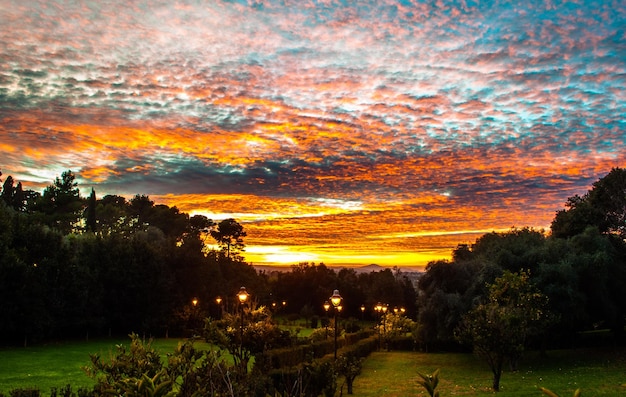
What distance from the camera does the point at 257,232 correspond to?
51438mm

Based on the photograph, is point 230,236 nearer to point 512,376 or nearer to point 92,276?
point 92,276

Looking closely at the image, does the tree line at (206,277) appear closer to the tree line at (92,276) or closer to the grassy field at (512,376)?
the tree line at (92,276)

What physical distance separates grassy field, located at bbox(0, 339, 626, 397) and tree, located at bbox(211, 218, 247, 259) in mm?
46253

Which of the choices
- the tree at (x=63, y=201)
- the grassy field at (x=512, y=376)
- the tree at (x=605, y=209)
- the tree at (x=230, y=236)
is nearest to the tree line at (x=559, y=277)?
the tree at (x=605, y=209)

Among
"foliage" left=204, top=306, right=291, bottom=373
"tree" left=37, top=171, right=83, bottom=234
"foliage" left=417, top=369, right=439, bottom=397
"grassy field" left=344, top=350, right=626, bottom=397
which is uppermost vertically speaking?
"tree" left=37, top=171, right=83, bottom=234

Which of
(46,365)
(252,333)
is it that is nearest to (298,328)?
(252,333)

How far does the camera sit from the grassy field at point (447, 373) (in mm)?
17328

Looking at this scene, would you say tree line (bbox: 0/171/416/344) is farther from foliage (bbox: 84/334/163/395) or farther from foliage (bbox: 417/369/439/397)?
foliage (bbox: 417/369/439/397)

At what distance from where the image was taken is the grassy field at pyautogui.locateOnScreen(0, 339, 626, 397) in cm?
1733

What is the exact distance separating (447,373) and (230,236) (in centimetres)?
6025

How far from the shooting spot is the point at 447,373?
2511cm

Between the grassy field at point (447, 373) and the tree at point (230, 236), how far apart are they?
152ft

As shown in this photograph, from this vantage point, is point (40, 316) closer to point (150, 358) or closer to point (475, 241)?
point (150, 358)

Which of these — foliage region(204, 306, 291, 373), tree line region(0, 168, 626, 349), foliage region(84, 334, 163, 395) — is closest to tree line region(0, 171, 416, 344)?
tree line region(0, 168, 626, 349)
